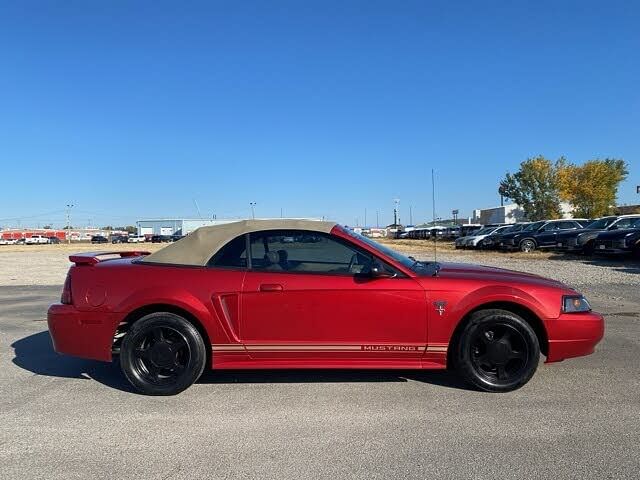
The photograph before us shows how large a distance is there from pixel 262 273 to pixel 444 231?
47510 mm

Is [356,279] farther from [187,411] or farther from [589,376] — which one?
[589,376]

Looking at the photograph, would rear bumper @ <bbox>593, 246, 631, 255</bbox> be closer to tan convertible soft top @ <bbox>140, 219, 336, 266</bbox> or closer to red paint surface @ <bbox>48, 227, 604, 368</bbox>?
red paint surface @ <bbox>48, 227, 604, 368</bbox>

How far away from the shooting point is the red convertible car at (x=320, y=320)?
178 inches

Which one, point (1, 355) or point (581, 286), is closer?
point (1, 355)

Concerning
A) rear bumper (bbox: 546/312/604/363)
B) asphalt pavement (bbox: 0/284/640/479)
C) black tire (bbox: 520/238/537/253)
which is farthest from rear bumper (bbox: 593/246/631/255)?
rear bumper (bbox: 546/312/604/363)

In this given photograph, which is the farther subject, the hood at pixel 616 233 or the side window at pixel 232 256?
the hood at pixel 616 233

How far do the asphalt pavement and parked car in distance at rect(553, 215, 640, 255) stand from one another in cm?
1639

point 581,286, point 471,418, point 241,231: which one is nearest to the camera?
point 471,418

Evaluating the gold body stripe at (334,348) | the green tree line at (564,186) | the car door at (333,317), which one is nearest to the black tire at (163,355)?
the gold body stripe at (334,348)

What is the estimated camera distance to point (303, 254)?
4.82 metres

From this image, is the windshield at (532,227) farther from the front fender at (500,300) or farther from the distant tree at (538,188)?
the distant tree at (538,188)

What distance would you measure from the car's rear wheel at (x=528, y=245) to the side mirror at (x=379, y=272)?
864 inches

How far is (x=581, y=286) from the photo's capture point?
457 inches

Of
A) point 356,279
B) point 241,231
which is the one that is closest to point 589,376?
point 356,279
